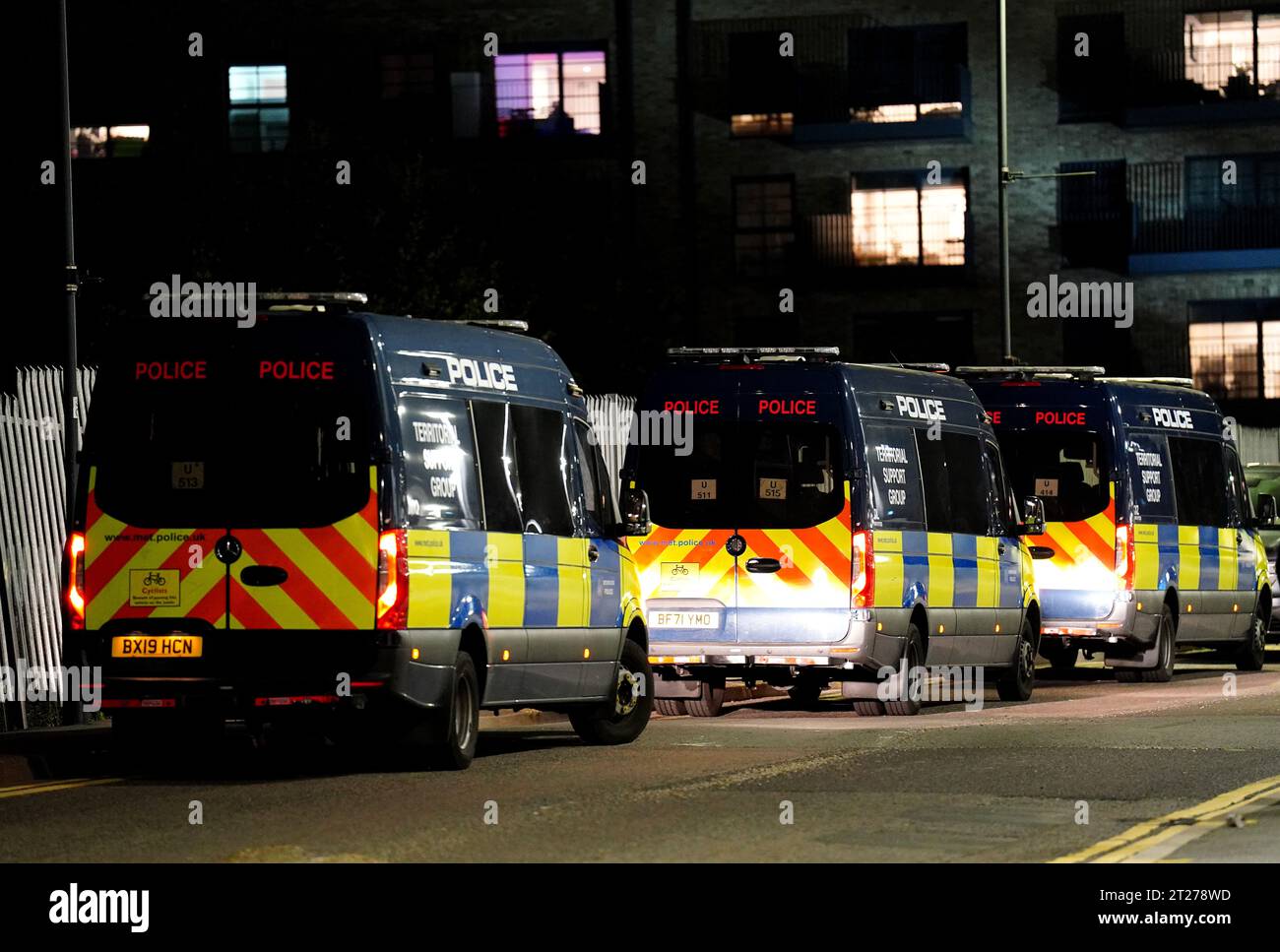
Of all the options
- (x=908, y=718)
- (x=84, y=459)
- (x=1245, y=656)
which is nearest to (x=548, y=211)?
(x=1245, y=656)

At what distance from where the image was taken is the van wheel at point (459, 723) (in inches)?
581

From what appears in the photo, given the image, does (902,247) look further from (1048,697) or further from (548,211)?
(1048,697)

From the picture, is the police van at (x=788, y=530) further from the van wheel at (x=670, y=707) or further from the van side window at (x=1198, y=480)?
the van side window at (x=1198, y=480)

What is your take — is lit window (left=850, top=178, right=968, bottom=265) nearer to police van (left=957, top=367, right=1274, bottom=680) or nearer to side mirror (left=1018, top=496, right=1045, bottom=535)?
police van (left=957, top=367, right=1274, bottom=680)

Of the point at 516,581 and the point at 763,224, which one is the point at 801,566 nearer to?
the point at 516,581

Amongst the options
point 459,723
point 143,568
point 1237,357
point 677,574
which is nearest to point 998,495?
point 677,574

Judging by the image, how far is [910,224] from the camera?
1943 inches

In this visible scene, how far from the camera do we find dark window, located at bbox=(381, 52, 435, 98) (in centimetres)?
4953

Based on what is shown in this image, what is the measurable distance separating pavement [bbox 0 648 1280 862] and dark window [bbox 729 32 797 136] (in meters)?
30.9

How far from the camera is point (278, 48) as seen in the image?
164 feet

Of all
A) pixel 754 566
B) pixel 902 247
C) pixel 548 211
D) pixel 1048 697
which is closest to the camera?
pixel 754 566

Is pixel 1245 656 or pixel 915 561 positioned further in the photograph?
pixel 1245 656

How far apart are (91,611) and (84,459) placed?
873 mm

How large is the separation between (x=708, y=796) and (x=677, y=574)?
19.8 feet
